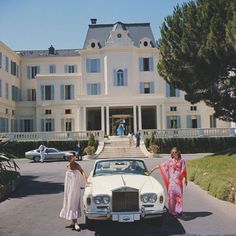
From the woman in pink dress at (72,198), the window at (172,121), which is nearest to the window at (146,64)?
the window at (172,121)

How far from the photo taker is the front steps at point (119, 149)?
129 ft

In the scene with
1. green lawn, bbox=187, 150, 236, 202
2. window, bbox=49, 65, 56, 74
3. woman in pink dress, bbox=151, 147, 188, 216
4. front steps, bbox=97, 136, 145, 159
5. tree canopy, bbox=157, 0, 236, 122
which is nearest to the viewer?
woman in pink dress, bbox=151, 147, 188, 216

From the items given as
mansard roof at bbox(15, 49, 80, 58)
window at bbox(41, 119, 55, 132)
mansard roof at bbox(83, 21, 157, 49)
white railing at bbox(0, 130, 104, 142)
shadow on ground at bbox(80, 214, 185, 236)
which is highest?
mansard roof at bbox(83, 21, 157, 49)

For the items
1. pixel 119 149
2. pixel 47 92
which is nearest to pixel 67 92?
pixel 47 92

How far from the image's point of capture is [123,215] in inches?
358

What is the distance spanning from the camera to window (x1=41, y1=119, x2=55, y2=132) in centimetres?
5544

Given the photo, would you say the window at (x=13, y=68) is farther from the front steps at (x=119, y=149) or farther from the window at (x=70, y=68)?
the front steps at (x=119, y=149)

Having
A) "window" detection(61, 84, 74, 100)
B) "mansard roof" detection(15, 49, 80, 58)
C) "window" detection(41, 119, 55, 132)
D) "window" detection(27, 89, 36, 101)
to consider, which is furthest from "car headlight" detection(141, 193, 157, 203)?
"mansard roof" detection(15, 49, 80, 58)

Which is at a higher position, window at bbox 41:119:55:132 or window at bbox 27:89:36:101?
window at bbox 27:89:36:101

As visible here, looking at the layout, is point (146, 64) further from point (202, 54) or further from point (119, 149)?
point (202, 54)

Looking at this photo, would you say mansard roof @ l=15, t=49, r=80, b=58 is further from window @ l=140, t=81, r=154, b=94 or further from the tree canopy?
the tree canopy

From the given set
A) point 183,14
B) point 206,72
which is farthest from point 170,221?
point 183,14

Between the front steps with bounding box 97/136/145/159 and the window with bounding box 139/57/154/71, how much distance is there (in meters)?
12.5

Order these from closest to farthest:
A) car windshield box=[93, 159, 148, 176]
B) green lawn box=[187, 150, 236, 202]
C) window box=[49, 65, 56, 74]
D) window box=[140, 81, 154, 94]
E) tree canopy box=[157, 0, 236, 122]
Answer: car windshield box=[93, 159, 148, 176], green lawn box=[187, 150, 236, 202], tree canopy box=[157, 0, 236, 122], window box=[140, 81, 154, 94], window box=[49, 65, 56, 74]
